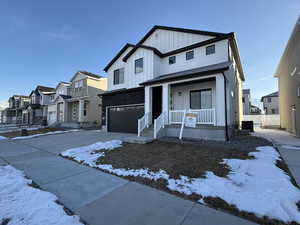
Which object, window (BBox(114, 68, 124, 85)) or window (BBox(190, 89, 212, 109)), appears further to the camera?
window (BBox(114, 68, 124, 85))

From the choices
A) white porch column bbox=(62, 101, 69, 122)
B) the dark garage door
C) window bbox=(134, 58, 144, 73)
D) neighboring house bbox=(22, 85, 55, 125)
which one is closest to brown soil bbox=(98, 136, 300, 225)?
the dark garage door

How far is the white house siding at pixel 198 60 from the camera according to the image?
9.09m

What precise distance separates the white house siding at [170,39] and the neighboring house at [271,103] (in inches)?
1339

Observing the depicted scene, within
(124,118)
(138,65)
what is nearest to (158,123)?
(124,118)

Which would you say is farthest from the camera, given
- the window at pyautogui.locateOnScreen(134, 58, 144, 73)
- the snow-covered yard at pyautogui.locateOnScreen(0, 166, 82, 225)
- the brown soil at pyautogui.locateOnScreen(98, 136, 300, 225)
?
the window at pyautogui.locateOnScreen(134, 58, 144, 73)

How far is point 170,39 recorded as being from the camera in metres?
11.6

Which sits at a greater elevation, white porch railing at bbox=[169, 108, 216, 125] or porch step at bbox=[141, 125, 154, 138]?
white porch railing at bbox=[169, 108, 216, 125]

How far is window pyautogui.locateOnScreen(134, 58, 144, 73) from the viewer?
11.8 meters

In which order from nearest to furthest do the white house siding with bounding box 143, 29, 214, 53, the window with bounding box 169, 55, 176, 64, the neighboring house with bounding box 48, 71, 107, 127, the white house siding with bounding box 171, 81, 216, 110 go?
1. the white house siding with bounding box 171, 81, 216, 110
2. the white house siding with bounding box 143, 29, 214, 53
3. the window with bounding box 169, 55, 176, 64
4. the neighboring house with bounding box 48, 71, 107, 127

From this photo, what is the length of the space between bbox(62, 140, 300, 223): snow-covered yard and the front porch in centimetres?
314

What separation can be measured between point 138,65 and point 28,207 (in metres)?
11.4

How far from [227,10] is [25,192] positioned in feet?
42.9

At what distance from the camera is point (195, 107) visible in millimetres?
9789

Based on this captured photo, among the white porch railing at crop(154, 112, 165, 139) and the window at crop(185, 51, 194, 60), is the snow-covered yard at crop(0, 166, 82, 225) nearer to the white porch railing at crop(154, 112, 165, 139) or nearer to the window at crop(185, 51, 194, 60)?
the white porch railing at crop(154, 112, 165, 139)
